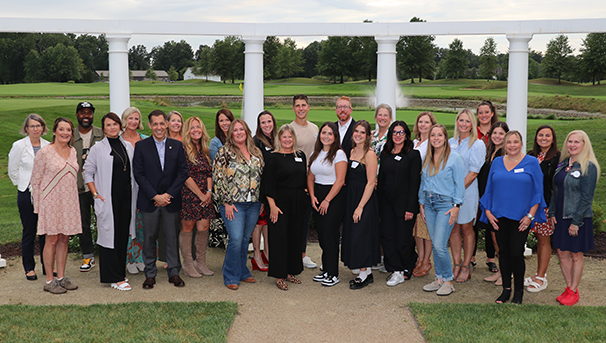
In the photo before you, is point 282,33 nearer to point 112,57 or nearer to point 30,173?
point 112,57

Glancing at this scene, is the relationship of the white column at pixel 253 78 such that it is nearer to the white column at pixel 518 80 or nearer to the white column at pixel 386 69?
the white column at pixel 386 69

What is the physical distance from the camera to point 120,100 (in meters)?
7.69

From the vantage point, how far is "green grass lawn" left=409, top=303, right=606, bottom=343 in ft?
15.6

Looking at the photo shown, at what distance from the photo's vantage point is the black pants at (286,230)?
620 centimetres

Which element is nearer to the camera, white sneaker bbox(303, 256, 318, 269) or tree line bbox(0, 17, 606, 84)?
white sneaker bbox(303, 256, 318, 269)

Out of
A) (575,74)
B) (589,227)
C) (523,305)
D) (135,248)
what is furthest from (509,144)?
(575,74)

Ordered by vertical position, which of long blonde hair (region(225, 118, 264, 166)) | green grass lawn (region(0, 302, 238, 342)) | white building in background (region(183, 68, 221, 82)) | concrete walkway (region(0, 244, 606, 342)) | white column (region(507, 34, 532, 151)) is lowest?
concrete walkway (region(0, 244, 606, 342))

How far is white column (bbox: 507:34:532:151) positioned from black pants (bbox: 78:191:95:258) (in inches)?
245

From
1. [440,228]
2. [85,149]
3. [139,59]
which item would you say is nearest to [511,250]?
[440,228]

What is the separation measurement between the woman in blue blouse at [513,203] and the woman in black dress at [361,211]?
1290 millimetres

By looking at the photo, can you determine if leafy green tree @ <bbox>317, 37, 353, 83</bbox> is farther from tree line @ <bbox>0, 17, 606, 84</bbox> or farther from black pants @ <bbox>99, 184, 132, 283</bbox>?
black pants @ <bbox>99, 184, 132, 283</bbox>

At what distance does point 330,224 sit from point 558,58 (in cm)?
1718

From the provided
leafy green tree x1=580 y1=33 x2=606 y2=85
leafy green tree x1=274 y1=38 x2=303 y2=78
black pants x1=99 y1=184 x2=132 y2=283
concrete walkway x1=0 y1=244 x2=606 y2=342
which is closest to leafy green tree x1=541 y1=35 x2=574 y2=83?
leafy green tree x1=580 y1=33 x2=606 y2=85

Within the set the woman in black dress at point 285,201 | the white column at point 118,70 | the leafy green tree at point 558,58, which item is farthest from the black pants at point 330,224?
the leafy green tree at point 558,58
